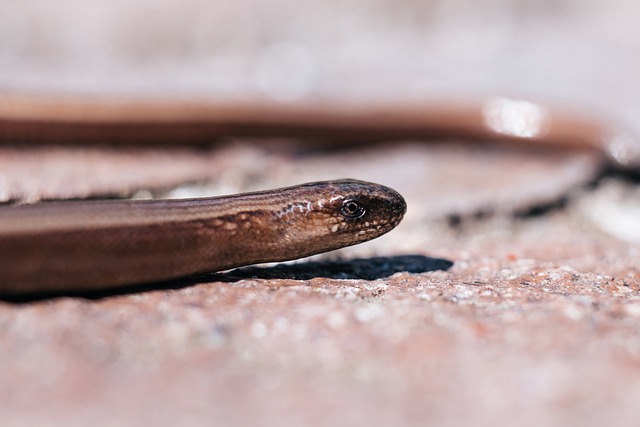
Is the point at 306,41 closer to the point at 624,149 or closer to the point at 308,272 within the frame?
the point at 624,149

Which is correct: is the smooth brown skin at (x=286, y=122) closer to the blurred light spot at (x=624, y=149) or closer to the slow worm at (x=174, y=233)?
the blurred light spot at (x=624, y=149)

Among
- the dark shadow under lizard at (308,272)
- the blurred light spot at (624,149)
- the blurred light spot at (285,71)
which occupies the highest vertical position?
the dark shadow under lizard at (308,272)

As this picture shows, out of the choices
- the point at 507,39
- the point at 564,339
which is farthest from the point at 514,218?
the point at 507,39

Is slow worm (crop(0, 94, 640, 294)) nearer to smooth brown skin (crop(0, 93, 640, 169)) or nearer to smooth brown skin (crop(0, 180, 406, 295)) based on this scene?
smooth brown skin (crop(0, 180, 406, 295))

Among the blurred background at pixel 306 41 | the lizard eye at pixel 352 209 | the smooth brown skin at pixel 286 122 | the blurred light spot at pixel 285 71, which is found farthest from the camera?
the blurred background at pixel 306 41

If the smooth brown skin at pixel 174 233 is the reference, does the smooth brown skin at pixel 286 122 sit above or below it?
below

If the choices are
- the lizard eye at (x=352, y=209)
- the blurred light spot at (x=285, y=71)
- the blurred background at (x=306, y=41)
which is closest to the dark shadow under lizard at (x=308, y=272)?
the lizard eye at (x=352, y=209)
